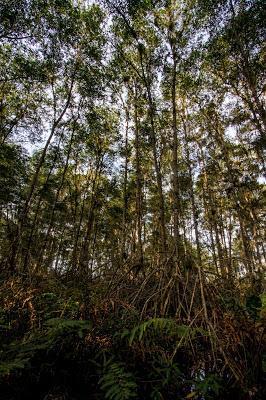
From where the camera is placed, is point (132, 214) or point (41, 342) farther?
point (132, 214)

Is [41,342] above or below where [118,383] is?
above

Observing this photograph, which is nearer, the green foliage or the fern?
the fern

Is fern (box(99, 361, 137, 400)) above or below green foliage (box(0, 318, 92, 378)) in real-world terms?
below

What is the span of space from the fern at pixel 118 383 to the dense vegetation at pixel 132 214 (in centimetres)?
1

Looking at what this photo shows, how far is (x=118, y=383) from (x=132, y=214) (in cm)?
1758

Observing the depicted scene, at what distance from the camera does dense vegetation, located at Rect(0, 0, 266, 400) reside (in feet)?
7.55

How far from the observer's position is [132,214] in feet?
64.0

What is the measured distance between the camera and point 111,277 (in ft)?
A: 14.0

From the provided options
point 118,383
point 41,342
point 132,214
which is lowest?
point 118,383

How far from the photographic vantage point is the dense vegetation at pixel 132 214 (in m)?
2.30

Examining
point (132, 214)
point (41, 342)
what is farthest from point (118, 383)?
point (132, 214)

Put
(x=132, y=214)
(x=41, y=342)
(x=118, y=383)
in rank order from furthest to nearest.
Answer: (x=132, y=214), (x=41, y=342), (x=118, y=383)

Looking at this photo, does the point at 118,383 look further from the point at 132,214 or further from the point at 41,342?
the point at 132,214

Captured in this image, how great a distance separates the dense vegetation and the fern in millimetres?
11
